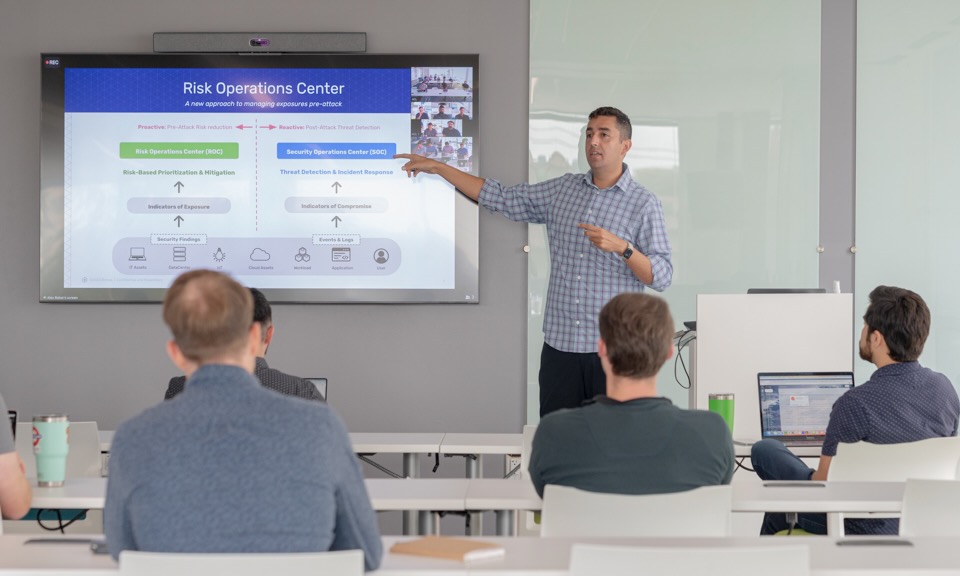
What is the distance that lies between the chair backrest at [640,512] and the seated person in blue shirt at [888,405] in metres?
1.20

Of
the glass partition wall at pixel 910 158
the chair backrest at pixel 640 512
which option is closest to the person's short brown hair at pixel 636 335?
the chair backrest at pixel 640 512

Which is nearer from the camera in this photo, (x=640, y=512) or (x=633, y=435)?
(x=640, y=512)

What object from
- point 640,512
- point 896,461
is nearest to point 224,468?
point 640,512

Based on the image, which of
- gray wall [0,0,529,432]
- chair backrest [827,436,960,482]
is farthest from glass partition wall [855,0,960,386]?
chair backrest [827,436,960,482]

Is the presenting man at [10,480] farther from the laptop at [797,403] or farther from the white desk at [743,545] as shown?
the laptop at [797,403]

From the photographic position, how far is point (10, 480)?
2.41 m

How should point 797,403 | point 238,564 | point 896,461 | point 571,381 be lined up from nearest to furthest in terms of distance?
point 238,564, point 896,461, point 797,403, point 571,381

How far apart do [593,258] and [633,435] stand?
6.91 feet

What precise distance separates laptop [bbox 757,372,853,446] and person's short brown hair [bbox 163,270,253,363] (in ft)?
8.96

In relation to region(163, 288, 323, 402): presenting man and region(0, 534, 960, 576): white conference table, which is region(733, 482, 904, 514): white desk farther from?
region(163, 288, 323, 402): presenting man

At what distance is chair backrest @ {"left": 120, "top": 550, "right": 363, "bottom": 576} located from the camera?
5.21 feet

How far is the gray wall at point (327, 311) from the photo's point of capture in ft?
17.7

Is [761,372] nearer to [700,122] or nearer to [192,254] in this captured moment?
[700,122]

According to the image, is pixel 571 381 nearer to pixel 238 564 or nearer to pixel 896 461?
pixel 896 461
